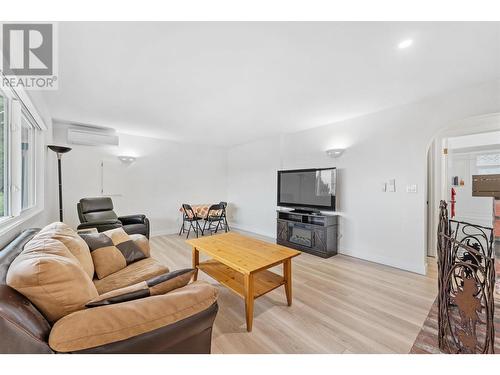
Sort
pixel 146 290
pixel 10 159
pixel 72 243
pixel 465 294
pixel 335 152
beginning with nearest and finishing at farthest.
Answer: pixel 146 290 → pixel 465 294 → pixel 72 243 → pixel 10 159 → pixel 335 152

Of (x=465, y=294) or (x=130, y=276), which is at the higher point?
(x=465, y=294)

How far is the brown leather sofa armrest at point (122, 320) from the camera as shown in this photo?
757mm

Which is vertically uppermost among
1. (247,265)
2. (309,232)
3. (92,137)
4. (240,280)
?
(92,137)

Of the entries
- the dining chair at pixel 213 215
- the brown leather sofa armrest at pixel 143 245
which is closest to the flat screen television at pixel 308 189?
the dining chair at pixel 213 215

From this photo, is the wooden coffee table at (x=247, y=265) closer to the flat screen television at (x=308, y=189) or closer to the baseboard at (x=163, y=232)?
the flat screen television at (x=308, y=189)

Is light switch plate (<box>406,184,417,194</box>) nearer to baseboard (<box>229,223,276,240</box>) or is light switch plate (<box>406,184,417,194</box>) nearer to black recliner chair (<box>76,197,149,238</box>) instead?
baseboard (<box>229,223,276,240</box>)

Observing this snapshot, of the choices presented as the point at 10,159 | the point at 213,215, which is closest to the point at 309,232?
the point at 213,215

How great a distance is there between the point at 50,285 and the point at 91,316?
0.24 m

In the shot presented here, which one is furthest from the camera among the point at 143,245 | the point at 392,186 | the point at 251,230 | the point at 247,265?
the point at 251,230

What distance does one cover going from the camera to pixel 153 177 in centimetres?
492

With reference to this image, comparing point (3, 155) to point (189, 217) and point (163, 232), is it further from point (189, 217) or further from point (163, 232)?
point (163, 232)

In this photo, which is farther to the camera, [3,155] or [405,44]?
[3,155]

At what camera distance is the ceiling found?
5.09ft

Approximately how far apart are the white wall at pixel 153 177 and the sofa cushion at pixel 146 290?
3.99 meters
